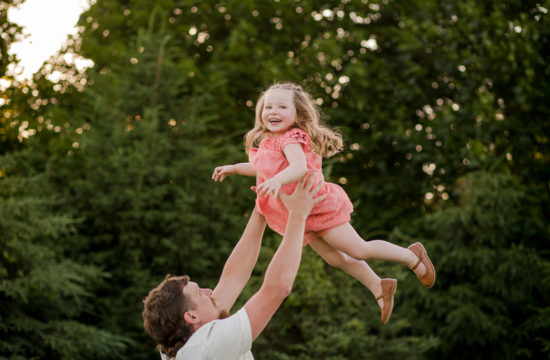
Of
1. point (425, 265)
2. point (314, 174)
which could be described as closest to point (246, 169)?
point (314, 174)

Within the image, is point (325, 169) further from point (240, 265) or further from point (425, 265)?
point (240, 265)

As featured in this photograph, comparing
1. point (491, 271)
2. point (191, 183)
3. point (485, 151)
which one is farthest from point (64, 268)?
point (485, 151)

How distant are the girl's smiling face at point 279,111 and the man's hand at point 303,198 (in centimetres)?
30

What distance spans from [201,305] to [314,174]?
2.10 ft

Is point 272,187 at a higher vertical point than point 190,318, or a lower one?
higher

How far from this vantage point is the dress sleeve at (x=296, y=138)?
8.00ft

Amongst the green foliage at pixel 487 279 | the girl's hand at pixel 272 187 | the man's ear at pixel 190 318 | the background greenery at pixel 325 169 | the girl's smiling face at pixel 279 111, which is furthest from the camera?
the green foliage at pixel 487 279

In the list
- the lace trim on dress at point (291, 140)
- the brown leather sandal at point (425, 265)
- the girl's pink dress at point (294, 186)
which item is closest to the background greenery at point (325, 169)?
the brown leather sandal at point (425, 265)

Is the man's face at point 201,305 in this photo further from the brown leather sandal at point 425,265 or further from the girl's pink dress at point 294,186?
the brown leather sandal at point 425,265

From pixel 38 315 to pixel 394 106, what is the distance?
19.2ft

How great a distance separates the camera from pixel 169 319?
7.53 ft

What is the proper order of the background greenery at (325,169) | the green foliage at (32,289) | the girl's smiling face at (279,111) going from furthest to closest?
the background greenery at (325,169), the green foliage at (32,289), the girl's smiling face at (279,111)

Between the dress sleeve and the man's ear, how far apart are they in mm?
712

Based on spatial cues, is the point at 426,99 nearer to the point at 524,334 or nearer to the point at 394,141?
the point at 394,141
